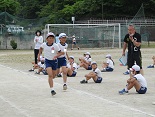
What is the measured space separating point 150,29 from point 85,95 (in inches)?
2116

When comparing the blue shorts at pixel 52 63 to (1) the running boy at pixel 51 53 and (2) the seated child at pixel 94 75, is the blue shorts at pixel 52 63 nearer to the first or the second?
(1) the running boy at pixel 51 53

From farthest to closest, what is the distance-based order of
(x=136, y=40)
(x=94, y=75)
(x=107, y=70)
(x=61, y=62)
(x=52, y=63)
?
(x=107, y=70)
(x=94, y=75)
(x=136, y=40)
(x=61, y=62)
(x=52, y=63)

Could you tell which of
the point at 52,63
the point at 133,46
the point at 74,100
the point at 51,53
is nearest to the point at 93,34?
the point at 133,46

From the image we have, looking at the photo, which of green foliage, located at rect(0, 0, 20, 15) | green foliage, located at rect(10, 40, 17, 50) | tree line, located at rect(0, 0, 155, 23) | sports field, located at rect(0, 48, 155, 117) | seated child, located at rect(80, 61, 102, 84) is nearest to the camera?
sports field, located at rect(0, 48, 155, 117)

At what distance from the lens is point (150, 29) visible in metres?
64.5

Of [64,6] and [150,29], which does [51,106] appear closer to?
[150,29]

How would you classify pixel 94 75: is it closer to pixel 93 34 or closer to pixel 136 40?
pixel 136 40

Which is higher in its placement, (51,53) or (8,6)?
(8,6)

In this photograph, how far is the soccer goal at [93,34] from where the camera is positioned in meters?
45.8

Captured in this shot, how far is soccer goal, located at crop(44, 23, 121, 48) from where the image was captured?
45750 millimetres

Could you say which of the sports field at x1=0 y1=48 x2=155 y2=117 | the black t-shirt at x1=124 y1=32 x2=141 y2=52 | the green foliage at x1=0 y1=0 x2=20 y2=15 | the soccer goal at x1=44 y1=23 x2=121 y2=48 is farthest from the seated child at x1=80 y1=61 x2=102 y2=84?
the green foliage at x1=0 y1=0 x2=20 y2=15

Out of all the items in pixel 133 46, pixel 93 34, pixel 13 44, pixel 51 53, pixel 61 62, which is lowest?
pixel 13 44

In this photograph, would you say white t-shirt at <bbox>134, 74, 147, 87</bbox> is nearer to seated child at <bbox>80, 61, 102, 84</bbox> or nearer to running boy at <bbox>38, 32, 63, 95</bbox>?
running boy at <bbox>38, 32, 63, 95</bbox>

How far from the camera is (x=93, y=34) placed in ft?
153
